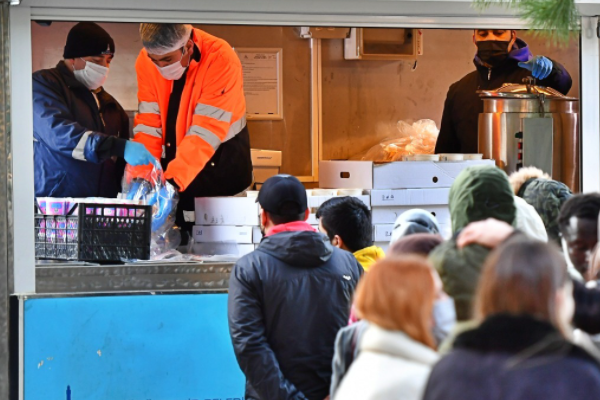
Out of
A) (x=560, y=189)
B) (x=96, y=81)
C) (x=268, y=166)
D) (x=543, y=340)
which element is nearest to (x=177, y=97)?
(x=96, y=81)

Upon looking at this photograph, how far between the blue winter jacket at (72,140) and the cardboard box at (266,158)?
1.15 meters

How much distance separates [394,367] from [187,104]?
3.25 meters

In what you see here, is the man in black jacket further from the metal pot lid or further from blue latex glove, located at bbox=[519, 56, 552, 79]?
blue latex glove, located at bbox=[519, 56, 552, 79]

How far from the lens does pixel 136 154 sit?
4.57 meters

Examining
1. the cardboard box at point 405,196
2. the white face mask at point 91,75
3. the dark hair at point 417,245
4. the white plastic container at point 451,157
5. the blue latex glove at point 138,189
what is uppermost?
the white face mask at point 91,75

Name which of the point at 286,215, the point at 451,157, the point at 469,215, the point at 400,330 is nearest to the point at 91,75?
the point at 286,215

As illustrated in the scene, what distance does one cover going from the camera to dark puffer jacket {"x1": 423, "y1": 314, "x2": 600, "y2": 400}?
1631 millimetres

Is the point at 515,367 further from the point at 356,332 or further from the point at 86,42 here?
the point at 86,42

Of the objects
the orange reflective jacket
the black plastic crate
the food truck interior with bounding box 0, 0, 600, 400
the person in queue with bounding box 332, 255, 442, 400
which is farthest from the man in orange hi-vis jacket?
the person in queue with bounding box 332, 255, 442, 400

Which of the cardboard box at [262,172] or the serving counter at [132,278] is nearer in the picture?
the serving counter at [132,278]

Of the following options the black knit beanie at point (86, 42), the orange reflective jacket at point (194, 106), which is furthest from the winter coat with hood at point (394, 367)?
the black knit beanie at point (86, 42)

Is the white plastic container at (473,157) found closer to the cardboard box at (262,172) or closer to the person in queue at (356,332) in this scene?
the cardboard box at (262,172)

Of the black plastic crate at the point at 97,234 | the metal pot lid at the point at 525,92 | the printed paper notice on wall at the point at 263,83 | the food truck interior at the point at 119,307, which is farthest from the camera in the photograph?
the printed paper notice on wall at the point at 263,83

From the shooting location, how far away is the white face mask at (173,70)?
190 inches
